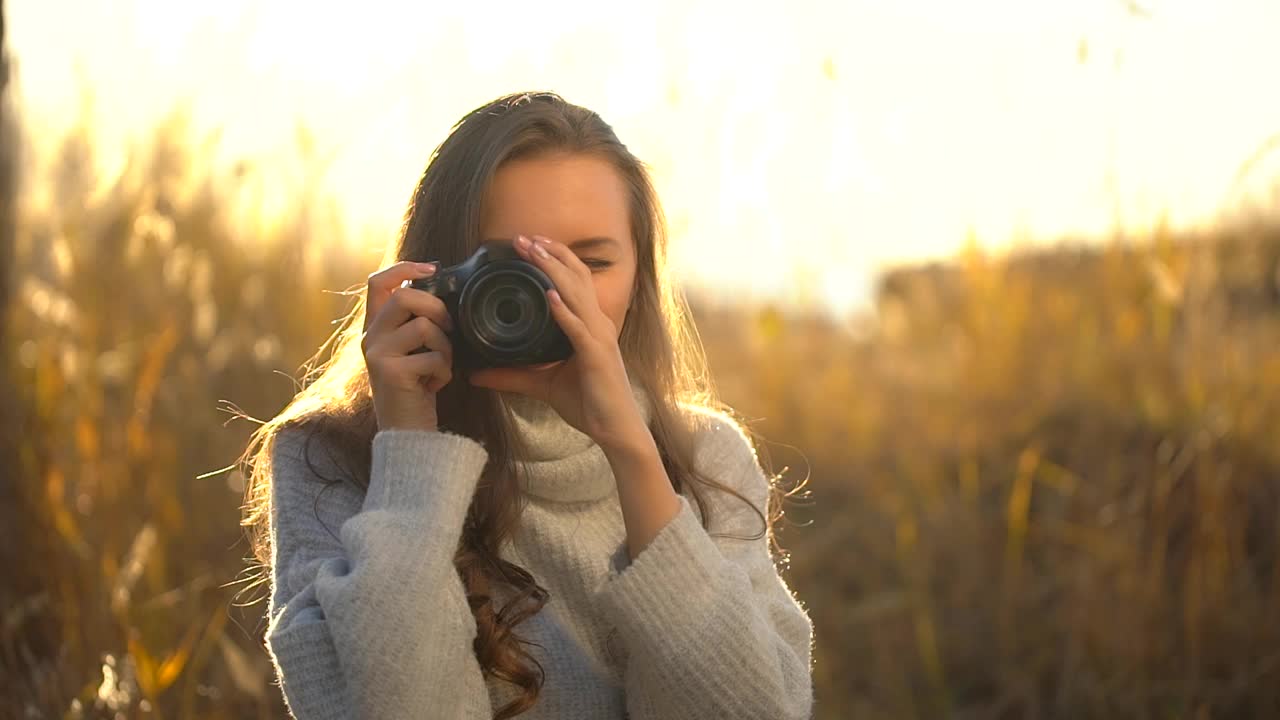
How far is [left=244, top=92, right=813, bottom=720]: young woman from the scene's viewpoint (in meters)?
1.52

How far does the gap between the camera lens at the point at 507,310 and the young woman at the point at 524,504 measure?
25mm

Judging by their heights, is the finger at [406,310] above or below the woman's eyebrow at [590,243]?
below

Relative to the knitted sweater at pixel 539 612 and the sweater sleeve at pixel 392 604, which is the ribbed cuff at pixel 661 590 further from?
the sweater sleeve at pixel 392 604

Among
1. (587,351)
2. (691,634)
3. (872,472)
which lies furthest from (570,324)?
(872,472)

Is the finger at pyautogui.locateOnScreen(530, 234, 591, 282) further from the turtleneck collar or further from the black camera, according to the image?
the turtleneck collar

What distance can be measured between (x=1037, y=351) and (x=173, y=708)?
2.55m

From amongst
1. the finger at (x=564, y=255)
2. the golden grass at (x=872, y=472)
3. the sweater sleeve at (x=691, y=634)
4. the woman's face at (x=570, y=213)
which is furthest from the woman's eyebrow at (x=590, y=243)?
the golden grass at (x=872, y=472)

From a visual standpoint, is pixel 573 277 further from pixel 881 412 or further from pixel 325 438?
pixel 881 412

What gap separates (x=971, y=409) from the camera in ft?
12.6

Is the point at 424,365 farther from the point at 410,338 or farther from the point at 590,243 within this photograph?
the point at 590,243

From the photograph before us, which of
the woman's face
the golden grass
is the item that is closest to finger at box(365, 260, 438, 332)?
the woman's face

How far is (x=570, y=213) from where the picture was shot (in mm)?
1710

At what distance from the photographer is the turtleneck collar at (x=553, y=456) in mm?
1780

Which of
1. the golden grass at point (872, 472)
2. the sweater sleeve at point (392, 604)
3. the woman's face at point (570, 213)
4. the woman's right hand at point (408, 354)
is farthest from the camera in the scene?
the golden grass at point (872, 472)
